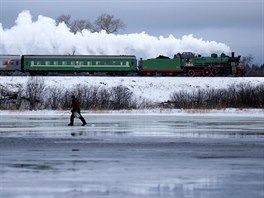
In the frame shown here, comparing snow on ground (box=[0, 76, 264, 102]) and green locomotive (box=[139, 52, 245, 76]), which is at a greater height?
green locomotive (box=[139, 52, 245, 76])

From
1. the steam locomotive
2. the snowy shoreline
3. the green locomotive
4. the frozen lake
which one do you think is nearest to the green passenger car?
the steam locomotive

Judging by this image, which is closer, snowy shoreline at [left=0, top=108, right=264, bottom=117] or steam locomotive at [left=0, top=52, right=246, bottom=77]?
snowy shoreline at [left=0, top=108, right=264, bottom=117]

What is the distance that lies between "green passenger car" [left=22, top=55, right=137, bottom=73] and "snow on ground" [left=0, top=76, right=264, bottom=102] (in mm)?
9643

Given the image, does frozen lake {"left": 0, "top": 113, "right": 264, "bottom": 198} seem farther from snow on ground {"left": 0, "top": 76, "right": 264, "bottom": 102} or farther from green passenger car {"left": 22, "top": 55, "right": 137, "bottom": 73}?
green passenger car {"left": 22, "top": 55, "right": 137, "bottom": 73}

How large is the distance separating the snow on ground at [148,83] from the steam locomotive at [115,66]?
844cm

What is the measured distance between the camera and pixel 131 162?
742 inches

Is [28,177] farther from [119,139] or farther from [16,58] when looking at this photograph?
[16,58]

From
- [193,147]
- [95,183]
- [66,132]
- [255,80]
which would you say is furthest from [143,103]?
[95,183]

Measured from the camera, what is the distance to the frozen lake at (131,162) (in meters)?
14.5

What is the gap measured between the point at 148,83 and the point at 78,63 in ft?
42.8

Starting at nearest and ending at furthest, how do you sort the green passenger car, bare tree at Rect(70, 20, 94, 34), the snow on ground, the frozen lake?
1. the frozen lake
2. the snow on ground
3. the green passenger car
4. bare tree at Rect(70, 20, 94, 34)

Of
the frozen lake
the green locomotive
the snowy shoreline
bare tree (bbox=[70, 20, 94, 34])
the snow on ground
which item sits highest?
bare tree (bbox=[70, 20, 94, 34])

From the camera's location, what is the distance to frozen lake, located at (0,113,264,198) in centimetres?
1448

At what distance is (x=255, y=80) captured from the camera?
204 feet
